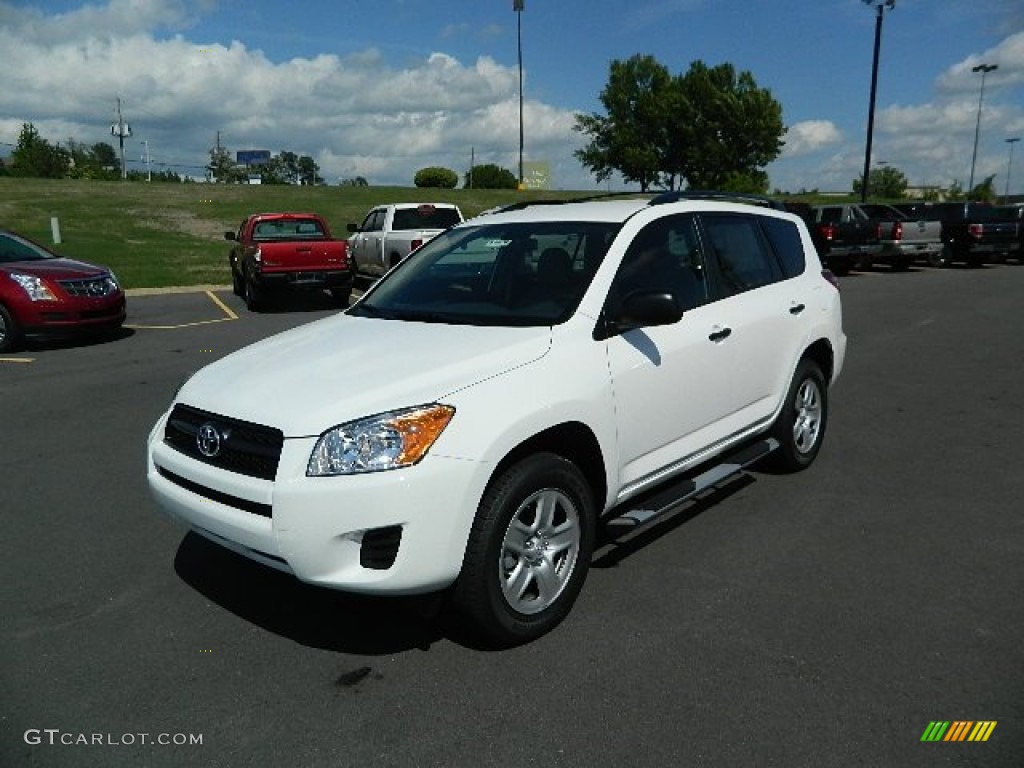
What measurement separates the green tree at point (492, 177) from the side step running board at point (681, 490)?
262 ft

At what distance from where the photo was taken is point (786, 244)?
5.22 m

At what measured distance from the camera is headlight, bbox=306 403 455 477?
2.77m

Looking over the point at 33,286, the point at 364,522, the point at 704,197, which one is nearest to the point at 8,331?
the point at 33,286

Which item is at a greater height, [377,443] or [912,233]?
[912,233]

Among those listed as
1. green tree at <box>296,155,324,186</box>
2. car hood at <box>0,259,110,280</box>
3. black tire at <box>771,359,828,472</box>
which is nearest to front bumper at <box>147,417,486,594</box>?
black tire at <box>771,359,828,472</box>

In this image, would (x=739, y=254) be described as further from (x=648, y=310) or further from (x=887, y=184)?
(x=887, y=184)

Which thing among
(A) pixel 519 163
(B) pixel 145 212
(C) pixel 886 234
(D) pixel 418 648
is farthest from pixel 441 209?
(A) pixel 519 163

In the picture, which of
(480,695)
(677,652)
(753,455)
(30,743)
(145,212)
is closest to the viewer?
(30,743)

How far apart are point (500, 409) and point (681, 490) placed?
4.62 feet

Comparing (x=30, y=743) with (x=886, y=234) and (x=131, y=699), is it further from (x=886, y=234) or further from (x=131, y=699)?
(x=886, y=234)

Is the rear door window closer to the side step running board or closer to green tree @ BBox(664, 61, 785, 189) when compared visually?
the side step running board

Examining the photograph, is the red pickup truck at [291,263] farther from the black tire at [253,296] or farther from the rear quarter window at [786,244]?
the rear quarter window at [786,244]

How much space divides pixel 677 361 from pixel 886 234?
19734 mm

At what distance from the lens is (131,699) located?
2.87 metres
